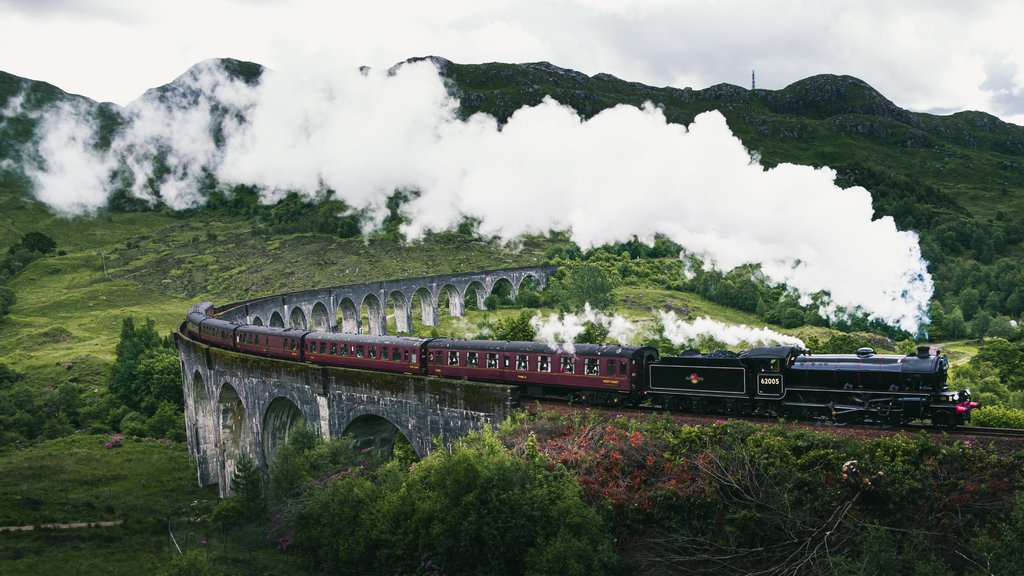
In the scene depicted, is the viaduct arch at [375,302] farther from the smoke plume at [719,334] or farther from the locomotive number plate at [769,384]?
the locomotive number plate at [769,384]

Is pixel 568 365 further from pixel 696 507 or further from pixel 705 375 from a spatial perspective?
pixel 696 507

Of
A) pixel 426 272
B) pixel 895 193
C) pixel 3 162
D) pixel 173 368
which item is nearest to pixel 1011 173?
pixel 895 193

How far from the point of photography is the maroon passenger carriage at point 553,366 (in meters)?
27.7

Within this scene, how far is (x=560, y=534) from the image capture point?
747 inches

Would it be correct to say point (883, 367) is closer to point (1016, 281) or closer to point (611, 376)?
point (611, 376)

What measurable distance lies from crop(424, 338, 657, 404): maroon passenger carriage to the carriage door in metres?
4.21

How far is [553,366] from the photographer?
29062 mm

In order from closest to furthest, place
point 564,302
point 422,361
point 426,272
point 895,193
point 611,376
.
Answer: point 611,376 → point 422,361 → point 564,302 → point 426,272 → point 895,193

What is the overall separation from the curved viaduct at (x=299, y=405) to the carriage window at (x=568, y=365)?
254 centimetres

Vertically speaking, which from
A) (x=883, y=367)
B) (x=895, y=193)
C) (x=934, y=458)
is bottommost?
(x=934, y=458)

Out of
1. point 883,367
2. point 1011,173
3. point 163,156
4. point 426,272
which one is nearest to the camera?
point 883,367

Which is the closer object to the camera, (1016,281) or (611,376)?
(611,376)

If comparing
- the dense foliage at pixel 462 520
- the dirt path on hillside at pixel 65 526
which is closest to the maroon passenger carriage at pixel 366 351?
the dense foliage at pixel 462 520

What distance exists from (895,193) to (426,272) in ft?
260
